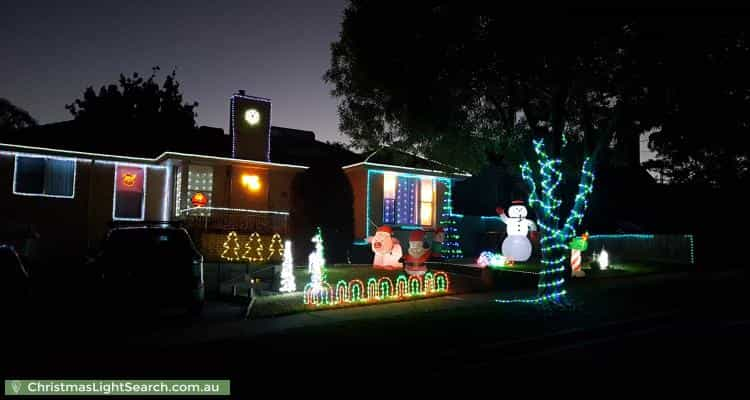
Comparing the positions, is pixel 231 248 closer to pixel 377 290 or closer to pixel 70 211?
pixel 377 290

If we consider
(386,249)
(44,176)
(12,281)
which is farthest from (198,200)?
(12,281)

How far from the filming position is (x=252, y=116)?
2005 centimetres

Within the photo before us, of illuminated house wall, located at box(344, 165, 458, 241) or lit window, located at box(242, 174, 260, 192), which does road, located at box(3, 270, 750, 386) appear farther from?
illuminated house wall, located at box(344, 165, 458, 241)

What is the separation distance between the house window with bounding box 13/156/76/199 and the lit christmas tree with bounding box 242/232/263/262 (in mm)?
7066

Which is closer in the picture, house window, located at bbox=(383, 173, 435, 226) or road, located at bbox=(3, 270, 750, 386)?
road, located at bbox=(3, 270, 750, 386)

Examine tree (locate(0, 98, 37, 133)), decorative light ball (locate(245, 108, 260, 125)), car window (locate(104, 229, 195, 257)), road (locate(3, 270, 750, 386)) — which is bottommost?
road (locate(3, 270, 750, 386))

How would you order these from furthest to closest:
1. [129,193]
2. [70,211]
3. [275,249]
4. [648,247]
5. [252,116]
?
[648,247] < [252,116] < [129,193] < [70,211] < [275,249]

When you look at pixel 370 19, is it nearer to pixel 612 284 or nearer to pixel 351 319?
pixel 351 319

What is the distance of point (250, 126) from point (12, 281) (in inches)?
465

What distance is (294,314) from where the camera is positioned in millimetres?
11531

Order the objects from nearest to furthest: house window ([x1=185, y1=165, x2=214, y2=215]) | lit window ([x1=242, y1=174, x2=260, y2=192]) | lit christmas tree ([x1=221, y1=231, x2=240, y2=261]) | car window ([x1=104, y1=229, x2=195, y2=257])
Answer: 1. car window ([x1=104, y1=229, x2=195, y2=257])
2. lit christmas tree ([x1=221, y1=231, x2=240, y2=261])
3. house window ([x1=185, y1=165, x2=214, y2=215])
4. lit window ([x1=242, y1=174, x2=260, y2=192])

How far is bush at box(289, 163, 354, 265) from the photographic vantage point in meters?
20.5

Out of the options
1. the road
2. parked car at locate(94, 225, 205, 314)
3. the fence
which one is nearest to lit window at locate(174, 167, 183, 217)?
the road

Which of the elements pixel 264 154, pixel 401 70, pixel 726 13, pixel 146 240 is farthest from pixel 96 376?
pixel 264 154
